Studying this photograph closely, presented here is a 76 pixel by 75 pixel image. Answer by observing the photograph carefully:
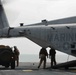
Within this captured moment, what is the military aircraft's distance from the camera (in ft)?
76.8

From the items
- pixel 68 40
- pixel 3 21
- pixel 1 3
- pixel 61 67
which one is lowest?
pixel 61 67

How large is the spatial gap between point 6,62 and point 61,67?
4.74m

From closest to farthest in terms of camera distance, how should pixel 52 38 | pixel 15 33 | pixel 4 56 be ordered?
pixel 4 56, pixel 52 38, pixel 15 33

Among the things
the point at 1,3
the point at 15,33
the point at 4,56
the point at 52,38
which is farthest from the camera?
the point at 1,3

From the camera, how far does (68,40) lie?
77.1 feet

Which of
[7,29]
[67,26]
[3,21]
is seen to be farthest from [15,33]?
[67,26]

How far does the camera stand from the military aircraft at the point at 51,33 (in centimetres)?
2342

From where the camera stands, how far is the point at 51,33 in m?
24.3

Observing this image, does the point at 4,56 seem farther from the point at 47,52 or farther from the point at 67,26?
the point at 67,26

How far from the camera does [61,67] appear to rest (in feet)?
79.2

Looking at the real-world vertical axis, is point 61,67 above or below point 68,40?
below

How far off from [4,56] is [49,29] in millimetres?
4646

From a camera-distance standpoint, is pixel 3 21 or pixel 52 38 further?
pixel 3 21

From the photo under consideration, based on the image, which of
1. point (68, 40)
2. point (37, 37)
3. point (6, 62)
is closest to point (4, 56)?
point (6, 62)
